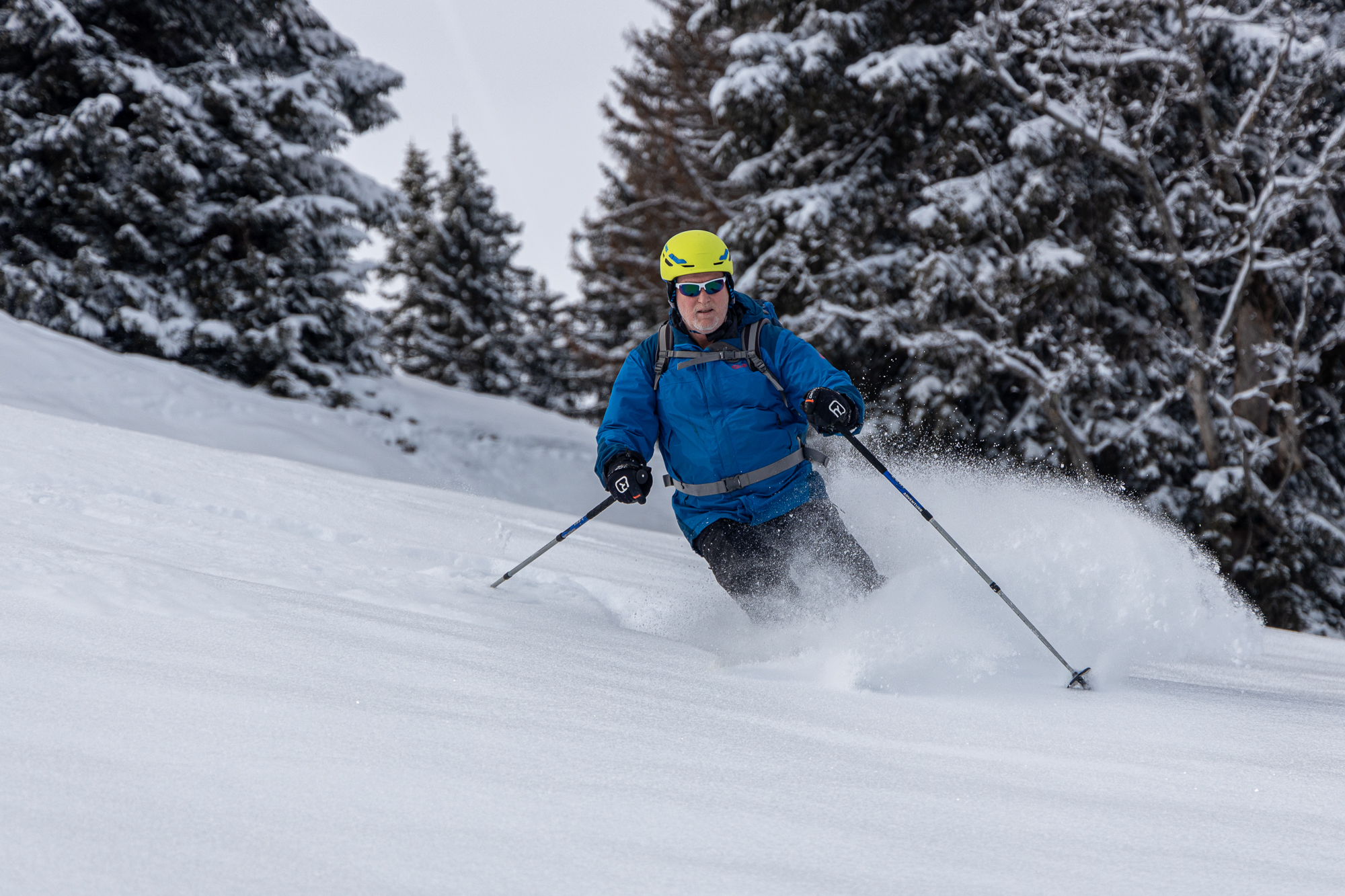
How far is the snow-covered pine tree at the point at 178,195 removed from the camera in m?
12.6

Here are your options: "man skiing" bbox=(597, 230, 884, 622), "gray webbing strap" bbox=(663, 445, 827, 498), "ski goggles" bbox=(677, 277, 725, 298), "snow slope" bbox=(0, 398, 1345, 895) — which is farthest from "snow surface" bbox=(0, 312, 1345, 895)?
"ski goggles" bbox=(677, 277, 725, 298)

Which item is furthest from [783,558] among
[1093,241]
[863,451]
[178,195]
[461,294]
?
[461,294]

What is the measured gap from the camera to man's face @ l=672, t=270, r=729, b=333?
418cm

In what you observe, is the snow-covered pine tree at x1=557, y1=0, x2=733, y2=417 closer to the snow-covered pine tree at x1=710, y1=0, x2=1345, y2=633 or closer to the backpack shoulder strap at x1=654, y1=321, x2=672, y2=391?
the snow-covered pine tree at x1=710, y1=0, x2=1345, y2=633

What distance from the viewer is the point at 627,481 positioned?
395 centimetres

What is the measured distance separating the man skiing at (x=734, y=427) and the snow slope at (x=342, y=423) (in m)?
7.05

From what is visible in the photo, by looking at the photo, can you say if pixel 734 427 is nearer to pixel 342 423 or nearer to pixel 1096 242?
pixel 342 423

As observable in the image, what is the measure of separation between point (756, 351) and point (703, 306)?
31 centimetres

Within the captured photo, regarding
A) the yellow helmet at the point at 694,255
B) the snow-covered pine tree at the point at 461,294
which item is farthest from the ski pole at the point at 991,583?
the snow-covered pine tree at the point at 461,294

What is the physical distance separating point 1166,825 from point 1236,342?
11.8 metres

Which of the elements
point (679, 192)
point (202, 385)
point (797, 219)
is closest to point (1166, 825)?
point (797, 219)

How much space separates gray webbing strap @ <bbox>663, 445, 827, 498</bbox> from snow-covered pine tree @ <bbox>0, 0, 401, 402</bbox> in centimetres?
1031

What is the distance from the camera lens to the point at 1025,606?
4359mm

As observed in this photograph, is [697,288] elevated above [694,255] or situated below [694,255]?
below
